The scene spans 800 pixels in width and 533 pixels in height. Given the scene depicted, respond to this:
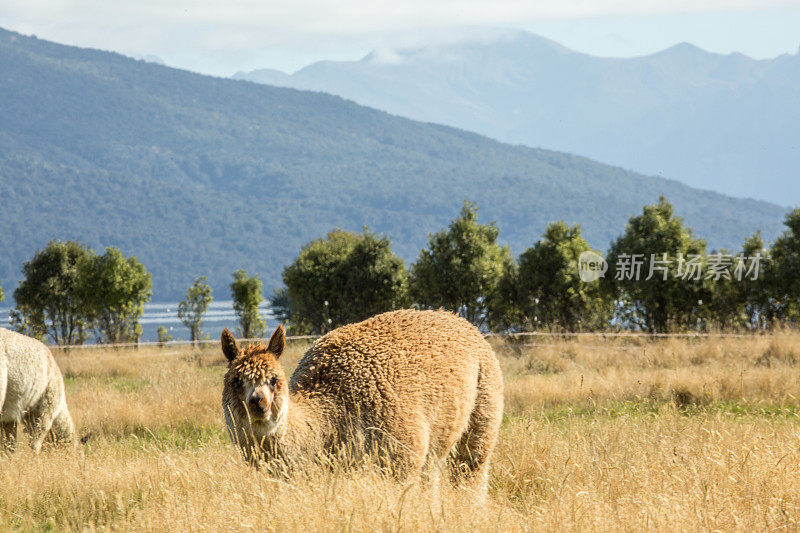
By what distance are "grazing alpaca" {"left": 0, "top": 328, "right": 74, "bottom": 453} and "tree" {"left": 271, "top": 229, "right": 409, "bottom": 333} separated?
19675 mm

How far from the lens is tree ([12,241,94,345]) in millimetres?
28125

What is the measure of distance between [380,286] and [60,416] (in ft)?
68.8

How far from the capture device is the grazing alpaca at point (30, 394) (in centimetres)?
876

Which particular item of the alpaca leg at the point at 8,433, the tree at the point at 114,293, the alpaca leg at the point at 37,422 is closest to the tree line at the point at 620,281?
the tree at the point at 114,293

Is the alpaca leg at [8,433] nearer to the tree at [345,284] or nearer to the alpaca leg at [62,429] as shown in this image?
the alpaca leg at [62,429]

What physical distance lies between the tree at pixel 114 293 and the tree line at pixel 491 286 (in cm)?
4

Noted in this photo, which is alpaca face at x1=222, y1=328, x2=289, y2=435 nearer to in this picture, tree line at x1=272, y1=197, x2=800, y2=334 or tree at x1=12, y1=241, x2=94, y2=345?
tree line at x1=272, y1=197, x2=800, y2=334

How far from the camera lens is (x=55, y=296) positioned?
2820 centimetres

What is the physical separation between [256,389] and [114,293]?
80.1ft

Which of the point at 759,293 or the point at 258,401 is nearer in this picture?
the point at 258,401

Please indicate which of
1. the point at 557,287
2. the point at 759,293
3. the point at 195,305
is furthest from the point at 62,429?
the point at 759,293

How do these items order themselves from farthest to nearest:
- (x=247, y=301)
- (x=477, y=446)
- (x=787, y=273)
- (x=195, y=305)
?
(x=247, y=301)
(x=195, y=305)
(x=787, y=273)
(x=477, y=446)

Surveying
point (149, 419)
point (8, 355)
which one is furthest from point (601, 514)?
point (149, 419)

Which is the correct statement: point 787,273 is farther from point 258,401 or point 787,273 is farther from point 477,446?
point 258,401
